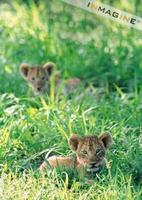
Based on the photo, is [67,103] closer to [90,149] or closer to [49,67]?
[49,67]

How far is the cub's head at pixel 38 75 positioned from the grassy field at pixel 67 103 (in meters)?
0.12

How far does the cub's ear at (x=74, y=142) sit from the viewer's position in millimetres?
7992

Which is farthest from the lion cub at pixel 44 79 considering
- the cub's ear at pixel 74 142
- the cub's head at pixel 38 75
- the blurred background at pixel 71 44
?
the cub's ear at pixel 74 142

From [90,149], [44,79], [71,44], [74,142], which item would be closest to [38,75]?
[44,79]

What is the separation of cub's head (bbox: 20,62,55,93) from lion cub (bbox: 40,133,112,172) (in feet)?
8.87

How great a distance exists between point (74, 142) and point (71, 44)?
3.96m

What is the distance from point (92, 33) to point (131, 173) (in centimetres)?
501

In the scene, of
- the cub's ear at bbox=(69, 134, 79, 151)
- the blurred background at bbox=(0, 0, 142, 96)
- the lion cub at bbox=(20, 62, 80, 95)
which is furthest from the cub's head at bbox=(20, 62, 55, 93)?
the cub's ear at bbox=(69, 134, 79, 151)

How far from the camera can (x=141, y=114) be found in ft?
30.1

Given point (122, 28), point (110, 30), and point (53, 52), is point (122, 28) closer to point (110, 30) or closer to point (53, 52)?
point (110, 30)

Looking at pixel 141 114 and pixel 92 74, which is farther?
pixel 92 74

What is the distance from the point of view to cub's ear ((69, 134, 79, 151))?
7992 millimetres

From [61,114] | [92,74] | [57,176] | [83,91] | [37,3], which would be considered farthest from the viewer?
[37,3]

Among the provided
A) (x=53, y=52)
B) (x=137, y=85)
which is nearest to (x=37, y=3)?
(x=53, y=52)
